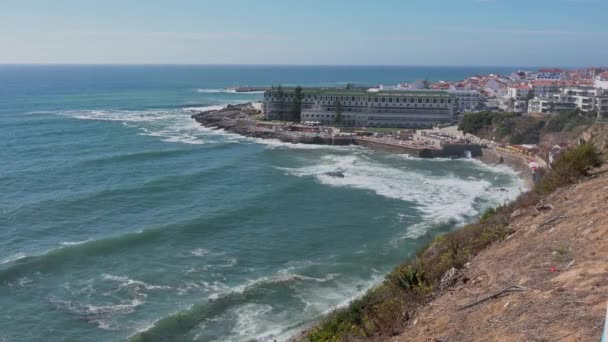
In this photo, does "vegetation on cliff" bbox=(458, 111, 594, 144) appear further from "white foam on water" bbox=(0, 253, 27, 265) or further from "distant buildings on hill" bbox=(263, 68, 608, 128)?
"white foam on water" bbox=(0, 253, 27, 265)

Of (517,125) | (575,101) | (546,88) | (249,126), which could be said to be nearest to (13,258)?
(249,126)

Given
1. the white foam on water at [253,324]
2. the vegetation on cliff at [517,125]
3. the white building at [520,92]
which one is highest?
the white building at [520,92]

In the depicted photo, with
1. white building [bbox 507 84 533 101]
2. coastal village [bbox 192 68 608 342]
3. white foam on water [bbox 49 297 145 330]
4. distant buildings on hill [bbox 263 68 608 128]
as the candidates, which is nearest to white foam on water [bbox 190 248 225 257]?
white foam on water [bbox 49 297 145 330]

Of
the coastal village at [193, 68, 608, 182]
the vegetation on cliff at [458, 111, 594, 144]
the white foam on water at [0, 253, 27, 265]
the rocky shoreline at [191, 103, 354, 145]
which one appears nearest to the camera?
the white foam on water at [0, 253, 27, 265]

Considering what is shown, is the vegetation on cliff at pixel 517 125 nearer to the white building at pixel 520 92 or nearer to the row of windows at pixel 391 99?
the row of windows at pixel 391 99

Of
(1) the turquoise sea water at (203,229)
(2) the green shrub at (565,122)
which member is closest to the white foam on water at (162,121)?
(1) the turquoise sea water at (203,229)

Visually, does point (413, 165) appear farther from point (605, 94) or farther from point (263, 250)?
point (605, 94)
